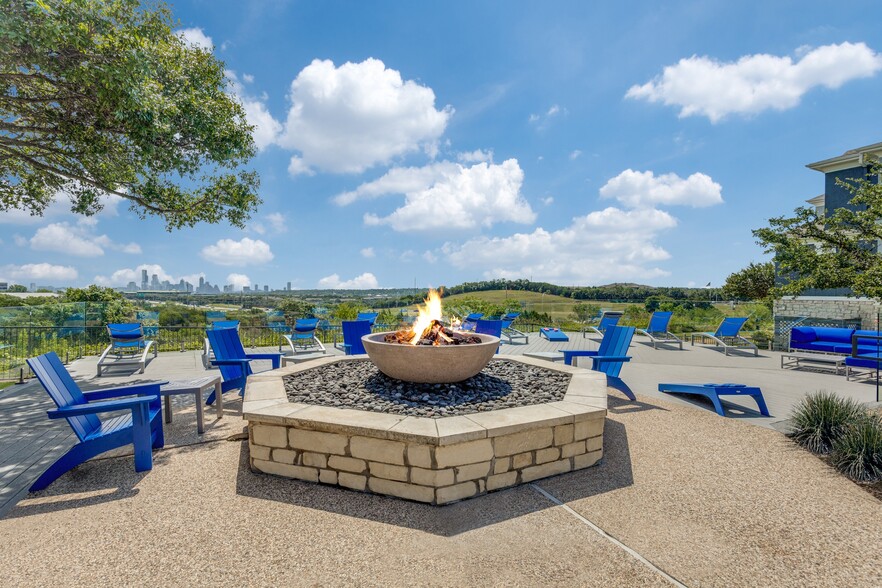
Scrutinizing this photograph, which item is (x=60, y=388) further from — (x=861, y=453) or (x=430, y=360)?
(x=861, y=453)

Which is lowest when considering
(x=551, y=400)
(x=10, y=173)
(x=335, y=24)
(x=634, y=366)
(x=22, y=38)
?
(x=634, y=366)

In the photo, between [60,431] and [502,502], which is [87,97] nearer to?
[60,431]

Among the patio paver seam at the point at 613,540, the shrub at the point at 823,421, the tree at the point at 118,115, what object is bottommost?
the patio paver seam at the point at 613,540

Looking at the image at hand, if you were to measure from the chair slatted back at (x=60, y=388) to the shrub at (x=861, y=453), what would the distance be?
6041 millimetres

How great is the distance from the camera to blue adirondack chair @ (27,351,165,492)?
9.52 feet

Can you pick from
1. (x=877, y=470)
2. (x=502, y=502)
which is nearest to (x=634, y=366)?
(x=877, y=470)

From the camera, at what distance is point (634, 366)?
802cm

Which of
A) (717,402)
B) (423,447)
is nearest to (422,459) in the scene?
(423,447)

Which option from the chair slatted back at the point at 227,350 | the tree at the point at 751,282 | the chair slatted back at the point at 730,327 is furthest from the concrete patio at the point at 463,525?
the tree at the point at 751,282

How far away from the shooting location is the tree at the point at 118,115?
491cm

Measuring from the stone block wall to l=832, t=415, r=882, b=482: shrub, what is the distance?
206 cm

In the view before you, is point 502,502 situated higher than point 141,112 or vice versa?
point 141,112

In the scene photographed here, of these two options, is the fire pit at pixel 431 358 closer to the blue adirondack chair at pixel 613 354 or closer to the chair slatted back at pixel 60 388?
the blue adirondack chair at pixel 613 354

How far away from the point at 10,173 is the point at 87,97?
4103mm
